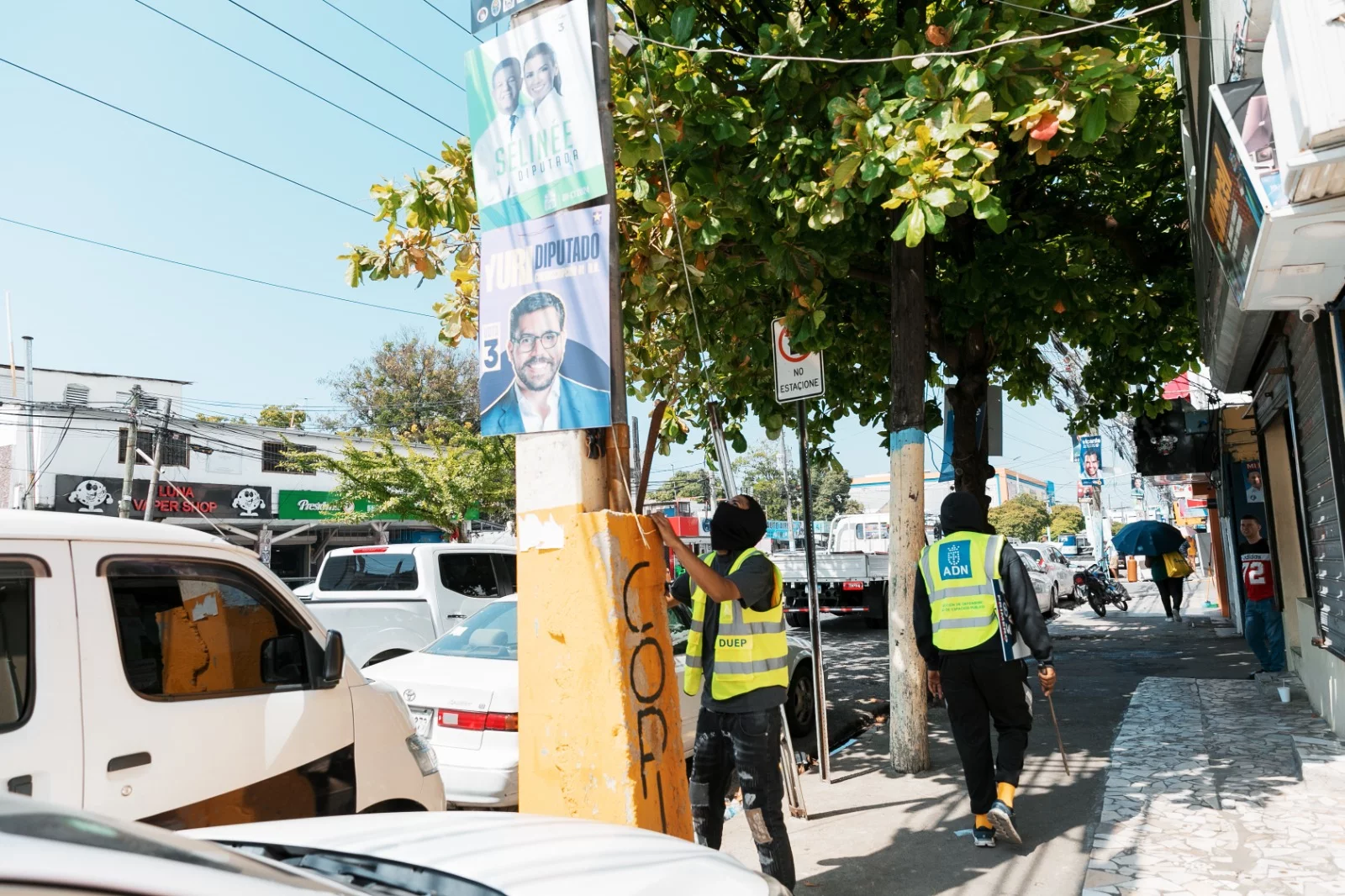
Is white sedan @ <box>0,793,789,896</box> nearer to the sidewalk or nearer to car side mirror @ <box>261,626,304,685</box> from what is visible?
car side mirror @ <box>261,626,304,685</box>

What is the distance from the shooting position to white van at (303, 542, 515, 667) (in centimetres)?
942

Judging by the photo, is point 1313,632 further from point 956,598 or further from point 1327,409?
point 956,598

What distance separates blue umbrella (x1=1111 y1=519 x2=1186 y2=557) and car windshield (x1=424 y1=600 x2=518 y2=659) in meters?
15.2

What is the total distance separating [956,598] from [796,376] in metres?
2.24

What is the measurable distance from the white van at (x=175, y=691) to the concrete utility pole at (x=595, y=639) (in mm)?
700

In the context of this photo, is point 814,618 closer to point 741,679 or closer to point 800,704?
point 800,704

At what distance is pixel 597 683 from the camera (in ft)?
12.2

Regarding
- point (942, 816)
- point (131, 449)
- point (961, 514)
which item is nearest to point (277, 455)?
point (131, 449)

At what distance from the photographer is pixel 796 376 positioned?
22.7 ft

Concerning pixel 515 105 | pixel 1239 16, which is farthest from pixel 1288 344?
pixel 515 105

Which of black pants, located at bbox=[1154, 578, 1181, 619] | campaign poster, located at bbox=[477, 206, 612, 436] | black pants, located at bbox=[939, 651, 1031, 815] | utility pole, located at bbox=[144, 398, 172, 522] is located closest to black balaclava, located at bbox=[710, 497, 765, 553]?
campaign poster, located at bbox=[477, 206, 612, 436]

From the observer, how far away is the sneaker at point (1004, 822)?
194 inches

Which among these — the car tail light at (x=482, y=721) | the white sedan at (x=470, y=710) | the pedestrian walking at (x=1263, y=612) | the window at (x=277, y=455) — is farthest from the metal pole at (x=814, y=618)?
the window at (x=277, y=455)

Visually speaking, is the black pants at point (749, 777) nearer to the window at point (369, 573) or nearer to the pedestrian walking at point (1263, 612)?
the window at point (369, 573)
